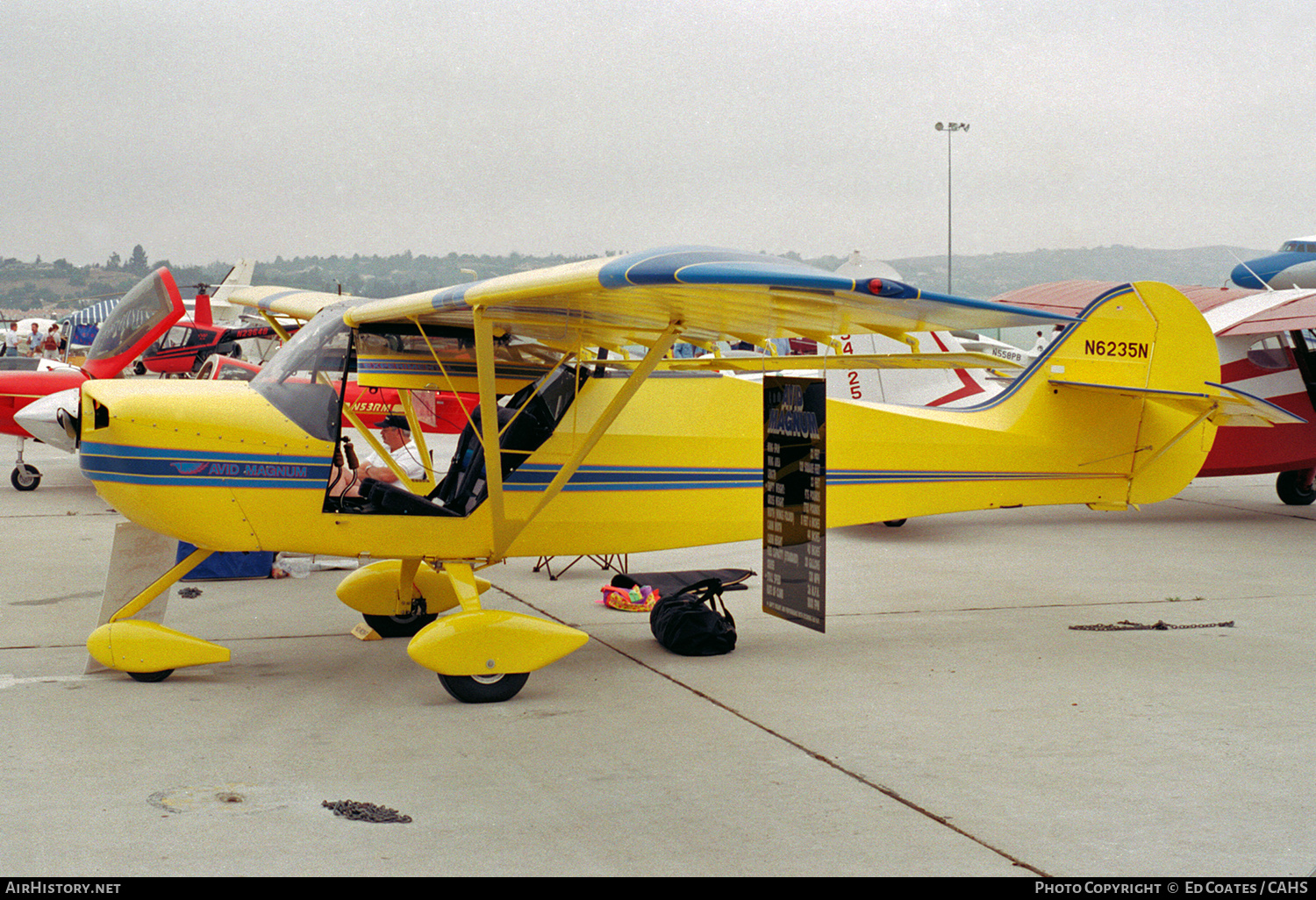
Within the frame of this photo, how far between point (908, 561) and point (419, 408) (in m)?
5.17

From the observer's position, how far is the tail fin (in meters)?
6.64

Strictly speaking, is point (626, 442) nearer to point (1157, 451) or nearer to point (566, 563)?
point (566, 563)

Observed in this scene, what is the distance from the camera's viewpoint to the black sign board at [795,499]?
5.65m

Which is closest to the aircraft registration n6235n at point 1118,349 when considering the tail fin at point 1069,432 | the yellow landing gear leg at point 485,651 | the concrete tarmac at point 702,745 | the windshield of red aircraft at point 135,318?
the tail fin at point 1069,432

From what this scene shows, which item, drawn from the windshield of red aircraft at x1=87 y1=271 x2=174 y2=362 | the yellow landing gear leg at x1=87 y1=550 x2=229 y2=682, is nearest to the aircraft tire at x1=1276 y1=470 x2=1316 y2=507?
the yellow landing gear leg at x1=87 y1=550 x2=229 y2=682

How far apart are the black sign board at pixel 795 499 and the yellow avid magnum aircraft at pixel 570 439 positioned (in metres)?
0.26

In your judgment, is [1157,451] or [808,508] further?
[1157,451]

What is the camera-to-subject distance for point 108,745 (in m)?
4.41

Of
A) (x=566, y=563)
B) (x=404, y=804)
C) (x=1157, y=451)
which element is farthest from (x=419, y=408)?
(x=404, y=804)

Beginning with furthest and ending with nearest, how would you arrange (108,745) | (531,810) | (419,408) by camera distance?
1. (419,408)
2. (108,745)
3. (531,810)

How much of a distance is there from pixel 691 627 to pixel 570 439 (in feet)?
4.21

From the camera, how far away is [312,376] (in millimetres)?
5645

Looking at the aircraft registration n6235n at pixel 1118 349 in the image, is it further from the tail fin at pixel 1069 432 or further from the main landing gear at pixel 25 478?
the main landing gear at pixel 25 478

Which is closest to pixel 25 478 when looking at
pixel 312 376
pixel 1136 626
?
pixel 312 376
